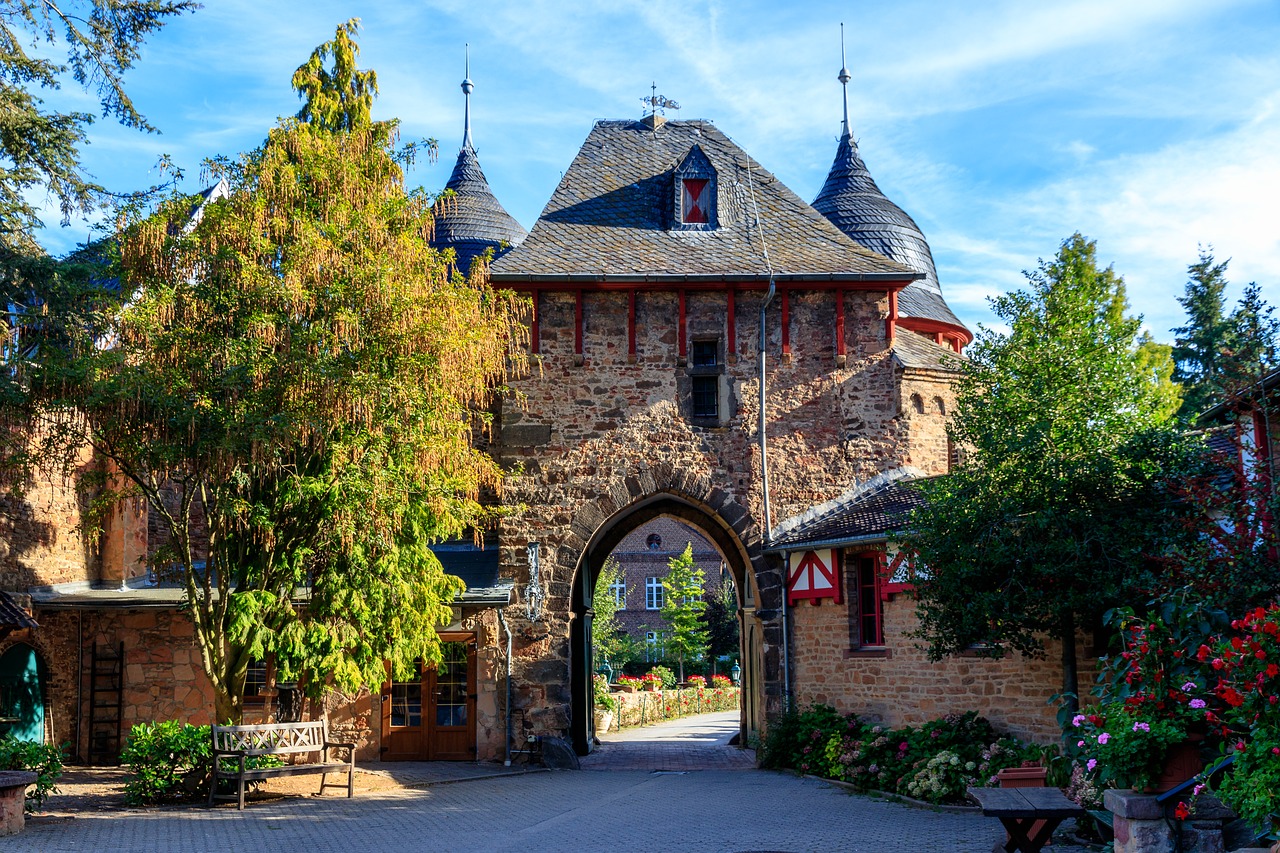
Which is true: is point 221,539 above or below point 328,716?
above

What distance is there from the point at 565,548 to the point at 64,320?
7.80 m

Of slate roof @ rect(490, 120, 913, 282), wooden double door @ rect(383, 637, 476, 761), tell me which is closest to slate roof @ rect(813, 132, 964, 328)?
slate roof @ rect(490, 120, 913, 282)

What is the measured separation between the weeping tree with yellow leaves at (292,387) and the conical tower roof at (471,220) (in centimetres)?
1202

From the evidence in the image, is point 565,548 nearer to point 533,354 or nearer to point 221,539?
point 533,354

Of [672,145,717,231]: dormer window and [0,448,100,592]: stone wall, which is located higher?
[672,145,717,231]: dormer window

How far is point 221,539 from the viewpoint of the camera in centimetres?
1277

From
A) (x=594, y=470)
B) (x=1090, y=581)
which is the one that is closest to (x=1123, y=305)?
(x=594, y=470)

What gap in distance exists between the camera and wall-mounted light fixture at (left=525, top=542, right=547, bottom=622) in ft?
55.8

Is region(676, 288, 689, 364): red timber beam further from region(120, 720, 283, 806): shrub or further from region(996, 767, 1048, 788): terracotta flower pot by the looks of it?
region(996, 767, 1048, 788): terracotta flower pot

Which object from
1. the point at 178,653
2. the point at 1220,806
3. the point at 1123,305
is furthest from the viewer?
the point at 1123,305

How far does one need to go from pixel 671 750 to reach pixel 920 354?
7825 mm

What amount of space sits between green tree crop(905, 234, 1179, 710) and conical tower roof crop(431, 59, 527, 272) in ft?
48.8

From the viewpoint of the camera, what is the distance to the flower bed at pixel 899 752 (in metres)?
12.0

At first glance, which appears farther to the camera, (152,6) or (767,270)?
(767,270)
